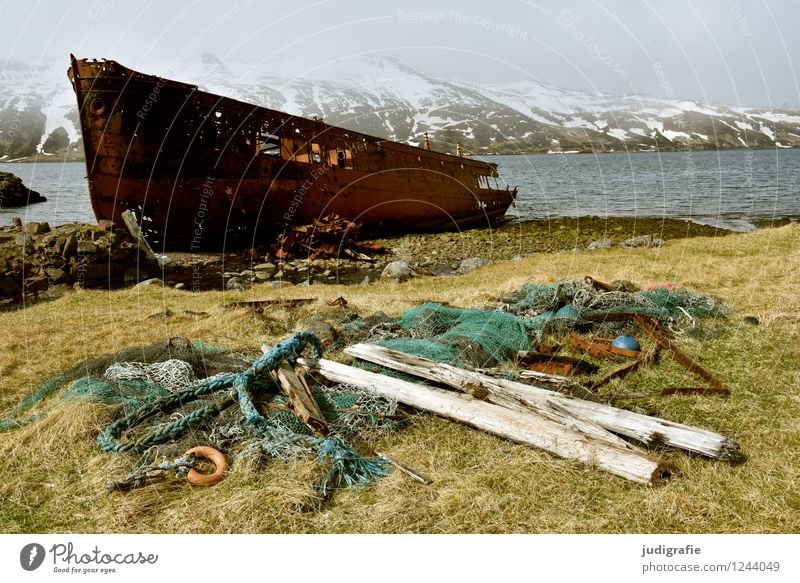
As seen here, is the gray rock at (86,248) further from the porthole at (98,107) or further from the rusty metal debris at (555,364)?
the rusty metal debris at (555,364)

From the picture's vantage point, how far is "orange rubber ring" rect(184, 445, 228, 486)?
11.9ft

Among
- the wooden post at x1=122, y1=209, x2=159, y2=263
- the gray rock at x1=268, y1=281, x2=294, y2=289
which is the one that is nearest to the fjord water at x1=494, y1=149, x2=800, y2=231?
the gray rock at x1=268, y1=281, x2=294, y2=289

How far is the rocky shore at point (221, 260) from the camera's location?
38.8 feet

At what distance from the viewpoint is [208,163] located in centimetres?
1673

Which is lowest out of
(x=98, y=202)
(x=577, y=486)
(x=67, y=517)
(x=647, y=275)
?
(x=67, y=517)

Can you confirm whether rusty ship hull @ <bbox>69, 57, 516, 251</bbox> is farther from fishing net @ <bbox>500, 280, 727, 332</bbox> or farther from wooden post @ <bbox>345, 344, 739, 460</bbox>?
wooden post @ <bbox>345, 344, 739, 460</bbox>

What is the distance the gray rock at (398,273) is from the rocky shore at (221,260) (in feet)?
0.10

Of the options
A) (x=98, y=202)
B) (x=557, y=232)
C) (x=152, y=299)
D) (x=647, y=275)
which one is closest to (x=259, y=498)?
(x=152, y=299)

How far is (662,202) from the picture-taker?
118ft

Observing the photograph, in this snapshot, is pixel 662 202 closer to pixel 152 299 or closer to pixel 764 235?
pixel 764 235

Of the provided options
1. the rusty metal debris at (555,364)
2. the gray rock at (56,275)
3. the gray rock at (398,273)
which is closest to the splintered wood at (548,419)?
the rusty metal debris at (555,364)

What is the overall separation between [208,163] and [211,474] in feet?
49.1

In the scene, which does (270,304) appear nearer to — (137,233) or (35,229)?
(137,233)

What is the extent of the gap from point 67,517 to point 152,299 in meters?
7.64
